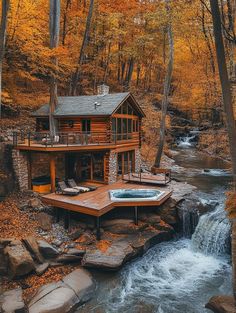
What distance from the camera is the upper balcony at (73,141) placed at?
50.9 feet

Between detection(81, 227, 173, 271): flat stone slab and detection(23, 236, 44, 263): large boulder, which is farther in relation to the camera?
detection(23, 236, 44, 263): large boulder

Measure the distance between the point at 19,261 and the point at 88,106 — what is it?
37.5 ft

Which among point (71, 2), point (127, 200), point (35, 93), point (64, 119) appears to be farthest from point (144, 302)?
point (71, 2)

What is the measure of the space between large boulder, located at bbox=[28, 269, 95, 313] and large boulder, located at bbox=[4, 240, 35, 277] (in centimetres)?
106

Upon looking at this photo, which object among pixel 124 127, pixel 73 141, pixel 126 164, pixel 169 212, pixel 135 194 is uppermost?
pixel 124 127

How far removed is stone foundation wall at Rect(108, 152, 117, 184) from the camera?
58.1ft

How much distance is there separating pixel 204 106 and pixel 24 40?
21.4 meters

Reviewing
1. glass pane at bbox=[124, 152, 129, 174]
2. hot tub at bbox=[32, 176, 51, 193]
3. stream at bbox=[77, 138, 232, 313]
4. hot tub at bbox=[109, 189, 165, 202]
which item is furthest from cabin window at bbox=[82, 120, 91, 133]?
stream at bbox=[77, 138, 232, 313]

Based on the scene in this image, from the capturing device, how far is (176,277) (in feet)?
36.2

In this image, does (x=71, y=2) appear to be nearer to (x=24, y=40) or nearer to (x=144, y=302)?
(x=24, y=40)

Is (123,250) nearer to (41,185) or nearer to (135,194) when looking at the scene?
(135,194)

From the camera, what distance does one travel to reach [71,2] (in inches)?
1109

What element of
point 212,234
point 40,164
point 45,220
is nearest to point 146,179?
point 212,234

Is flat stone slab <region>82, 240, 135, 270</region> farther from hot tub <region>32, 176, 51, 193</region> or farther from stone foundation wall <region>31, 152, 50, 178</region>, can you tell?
stone foundation wall <region>31, 152, 50, 178</region>
